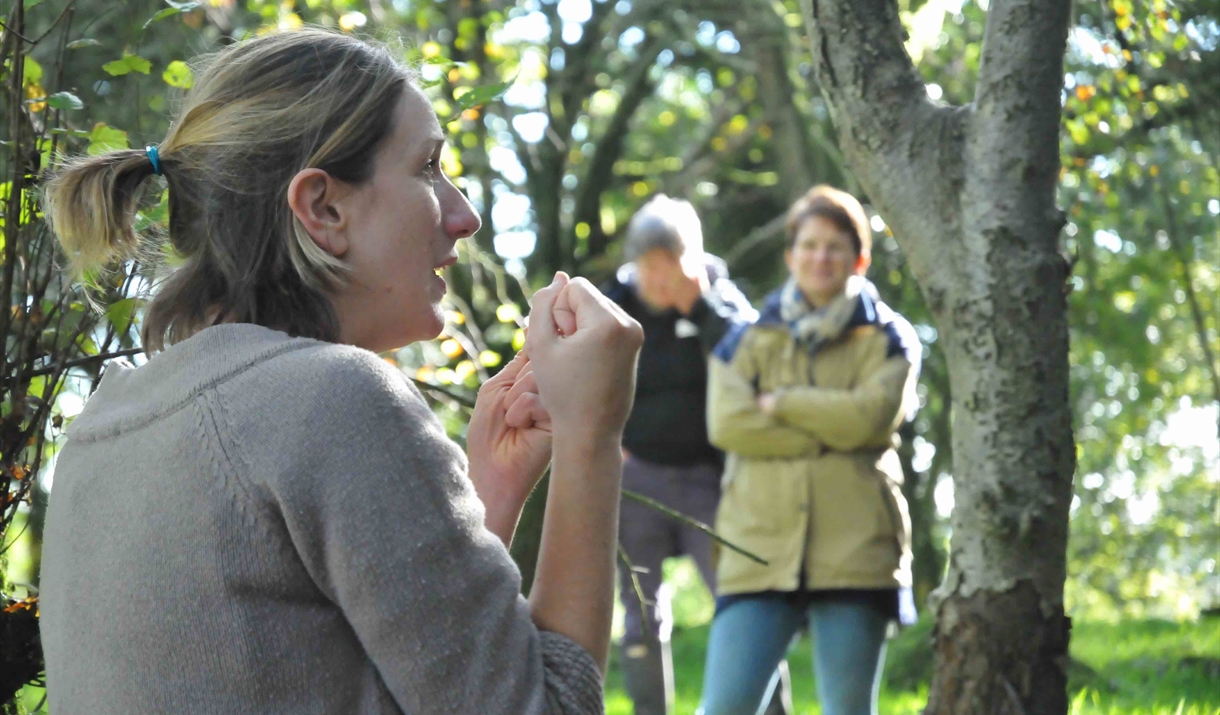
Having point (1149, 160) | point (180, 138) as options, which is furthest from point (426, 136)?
point (1149, 160)

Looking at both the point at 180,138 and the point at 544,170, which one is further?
the point at 544,170

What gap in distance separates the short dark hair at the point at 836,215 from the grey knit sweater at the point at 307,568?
3.30m

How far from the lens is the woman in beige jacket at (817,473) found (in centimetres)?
400

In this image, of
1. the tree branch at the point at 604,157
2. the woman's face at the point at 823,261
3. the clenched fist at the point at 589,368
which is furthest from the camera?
the tree branch at the point at 604,157

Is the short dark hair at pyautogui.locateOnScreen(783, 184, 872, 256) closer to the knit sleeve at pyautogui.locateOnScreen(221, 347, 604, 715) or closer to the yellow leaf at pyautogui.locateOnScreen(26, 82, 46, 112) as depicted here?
the yellow leaf at pyautogui.locateOnScreen(26, 82, 46, 112)

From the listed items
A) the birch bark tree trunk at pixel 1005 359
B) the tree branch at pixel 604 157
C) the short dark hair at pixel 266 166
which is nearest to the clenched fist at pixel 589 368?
the short dark hair at pixel 266 166

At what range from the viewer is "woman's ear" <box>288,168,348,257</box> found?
151 cm

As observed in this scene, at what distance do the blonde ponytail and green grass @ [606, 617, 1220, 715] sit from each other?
3558 mm

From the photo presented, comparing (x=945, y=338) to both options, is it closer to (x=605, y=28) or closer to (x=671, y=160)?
(x=605, y=28)

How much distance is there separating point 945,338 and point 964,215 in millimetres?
281

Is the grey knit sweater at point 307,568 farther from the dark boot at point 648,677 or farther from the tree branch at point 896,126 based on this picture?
the dark boot at point 648,677

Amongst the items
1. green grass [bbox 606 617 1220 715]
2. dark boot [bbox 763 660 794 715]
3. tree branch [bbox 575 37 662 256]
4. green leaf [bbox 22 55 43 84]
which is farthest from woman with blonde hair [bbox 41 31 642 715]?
tree branch [bbox 575 37 662 256]

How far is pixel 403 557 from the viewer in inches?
49.3

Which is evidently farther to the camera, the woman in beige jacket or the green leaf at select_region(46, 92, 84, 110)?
the woman in beige jacket
